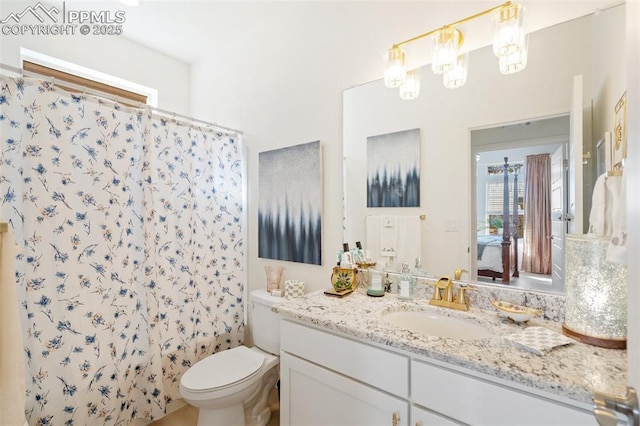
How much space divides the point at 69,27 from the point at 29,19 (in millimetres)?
206

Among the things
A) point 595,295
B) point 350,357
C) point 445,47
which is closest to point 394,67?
point 445,47

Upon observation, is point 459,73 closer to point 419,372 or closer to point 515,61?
point 515,61

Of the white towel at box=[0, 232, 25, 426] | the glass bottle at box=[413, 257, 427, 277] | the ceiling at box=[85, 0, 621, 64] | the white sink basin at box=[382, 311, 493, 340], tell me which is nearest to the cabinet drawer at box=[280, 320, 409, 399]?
the white sink basin at box=[382, 311, 493, 340]

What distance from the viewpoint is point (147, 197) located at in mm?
1846

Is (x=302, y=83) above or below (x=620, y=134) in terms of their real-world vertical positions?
above

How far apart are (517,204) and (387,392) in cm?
99

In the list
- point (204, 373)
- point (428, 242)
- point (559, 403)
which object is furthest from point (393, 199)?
point (204, 373)

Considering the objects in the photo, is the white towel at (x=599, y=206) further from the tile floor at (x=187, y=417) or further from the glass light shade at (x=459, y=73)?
the tile floor at (x=187, y=417)

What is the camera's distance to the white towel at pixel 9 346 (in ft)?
2.69

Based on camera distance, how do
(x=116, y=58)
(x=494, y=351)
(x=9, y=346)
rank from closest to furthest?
(x=9, y=346)
(x=494, y=351)
(x=116, y=58)

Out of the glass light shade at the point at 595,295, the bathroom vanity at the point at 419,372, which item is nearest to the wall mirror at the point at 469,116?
the glass light shade at the point at 595,295

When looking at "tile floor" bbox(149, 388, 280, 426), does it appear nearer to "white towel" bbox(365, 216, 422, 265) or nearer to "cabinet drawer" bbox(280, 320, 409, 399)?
"cabinet drawer" bbox(280, 320, 409, 399)

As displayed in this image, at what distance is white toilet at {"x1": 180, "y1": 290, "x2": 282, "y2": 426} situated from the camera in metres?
1.55

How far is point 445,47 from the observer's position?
4.50ft
